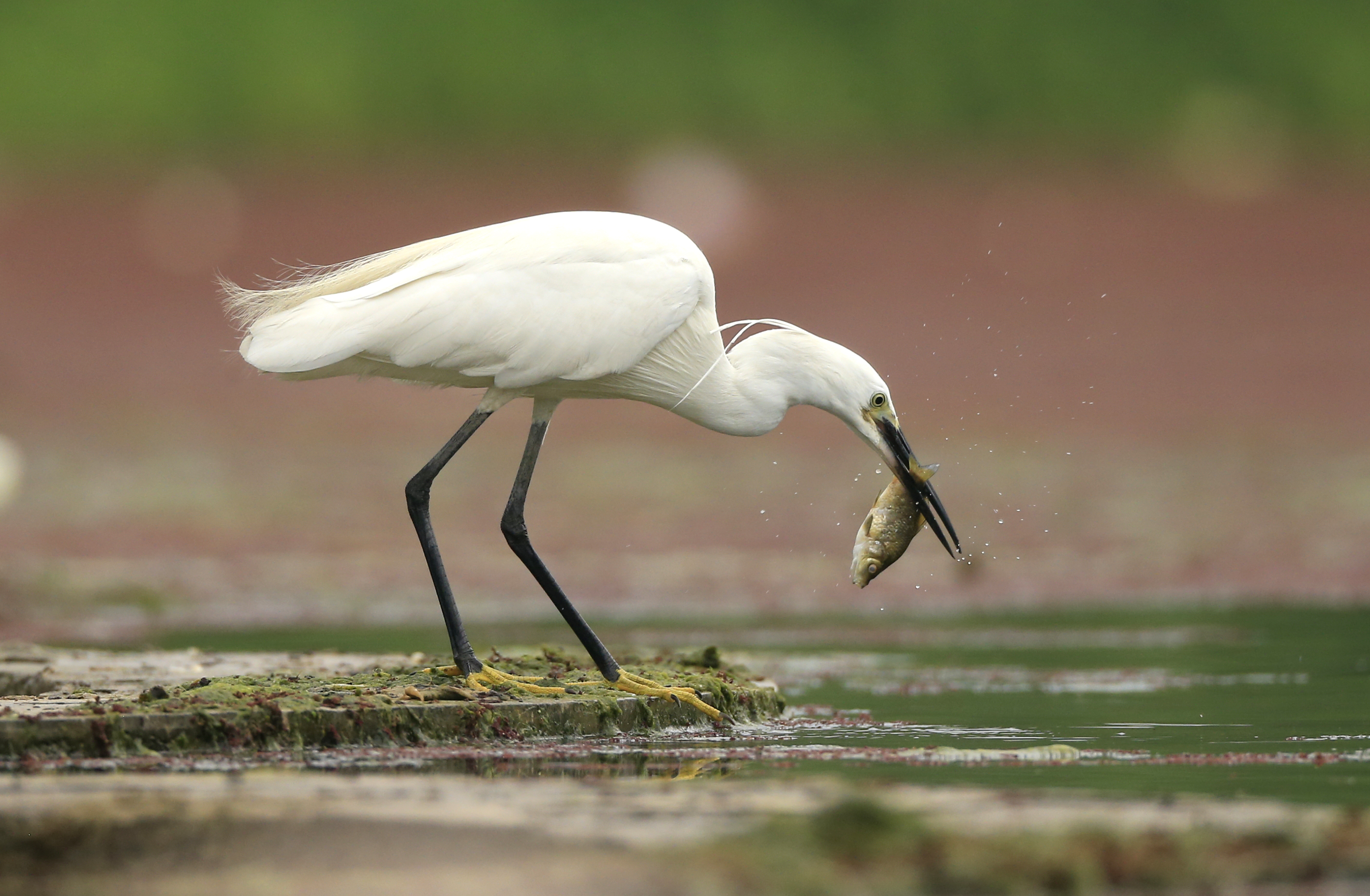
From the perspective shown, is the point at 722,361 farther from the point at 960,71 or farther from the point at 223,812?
the point at 960,71

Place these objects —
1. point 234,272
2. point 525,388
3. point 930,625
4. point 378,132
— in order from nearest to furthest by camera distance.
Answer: point 525,388 → point 930,625 → point 234,272 → point 378,132

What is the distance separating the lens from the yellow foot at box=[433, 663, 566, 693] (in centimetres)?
777

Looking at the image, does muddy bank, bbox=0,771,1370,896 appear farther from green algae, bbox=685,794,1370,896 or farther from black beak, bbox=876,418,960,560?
black beak, bbox=876,418,960,560

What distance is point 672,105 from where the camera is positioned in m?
44.5

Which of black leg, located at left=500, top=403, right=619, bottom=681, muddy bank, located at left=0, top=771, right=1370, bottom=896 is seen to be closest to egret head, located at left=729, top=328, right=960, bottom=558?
black leg, located at left=500, top=403, right=619, bottom=681

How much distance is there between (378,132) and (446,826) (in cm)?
3917

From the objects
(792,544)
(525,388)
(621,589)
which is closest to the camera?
(525,388)

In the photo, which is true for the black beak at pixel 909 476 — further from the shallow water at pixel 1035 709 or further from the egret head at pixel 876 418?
the shallow water at pixel 1035 709

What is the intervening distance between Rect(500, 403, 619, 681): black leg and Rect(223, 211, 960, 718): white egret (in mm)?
10

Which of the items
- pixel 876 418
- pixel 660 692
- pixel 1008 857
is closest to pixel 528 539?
pixel 660 692

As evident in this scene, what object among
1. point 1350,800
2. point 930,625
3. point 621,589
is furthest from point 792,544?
point 1350,800

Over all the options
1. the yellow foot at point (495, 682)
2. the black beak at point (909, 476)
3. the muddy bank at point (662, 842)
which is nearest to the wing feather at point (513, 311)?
the black beak at point (909, 476)

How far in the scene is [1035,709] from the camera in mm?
8805

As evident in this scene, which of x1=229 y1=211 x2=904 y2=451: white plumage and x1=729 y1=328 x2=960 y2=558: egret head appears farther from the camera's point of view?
x1=729 y1=328 x2=960 y2=558: egret head
